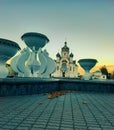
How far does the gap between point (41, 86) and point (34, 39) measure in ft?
40.2

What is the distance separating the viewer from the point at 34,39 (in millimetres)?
23594

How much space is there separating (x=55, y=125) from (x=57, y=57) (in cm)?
8893

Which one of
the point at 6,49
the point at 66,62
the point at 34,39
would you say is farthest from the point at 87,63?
the point at 66,62

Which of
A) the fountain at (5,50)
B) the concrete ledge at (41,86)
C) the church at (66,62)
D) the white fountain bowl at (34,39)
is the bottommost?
the concrete ledge at (41,86)

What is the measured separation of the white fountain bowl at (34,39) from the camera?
77.1ft

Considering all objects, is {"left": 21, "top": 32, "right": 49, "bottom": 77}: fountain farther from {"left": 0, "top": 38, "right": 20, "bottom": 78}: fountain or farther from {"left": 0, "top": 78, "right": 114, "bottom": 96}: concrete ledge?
{"left": 0, "top": 38, "right": 20, "bottom": 78}: fountain

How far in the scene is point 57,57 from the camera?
93.2 m

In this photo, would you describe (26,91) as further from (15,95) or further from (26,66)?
(26,66)

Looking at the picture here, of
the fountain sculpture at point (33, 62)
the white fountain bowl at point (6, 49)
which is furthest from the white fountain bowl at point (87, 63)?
the white fountain bowl at point (6, 49)

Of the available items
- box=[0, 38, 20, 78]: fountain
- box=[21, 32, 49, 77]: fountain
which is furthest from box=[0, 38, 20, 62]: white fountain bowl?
box=[21, 32, 49, 77]: fountain

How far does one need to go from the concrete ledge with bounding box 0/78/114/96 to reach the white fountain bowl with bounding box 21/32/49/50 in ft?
30.3

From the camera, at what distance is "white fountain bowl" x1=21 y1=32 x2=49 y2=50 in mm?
23500

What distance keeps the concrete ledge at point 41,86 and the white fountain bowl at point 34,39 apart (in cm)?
923

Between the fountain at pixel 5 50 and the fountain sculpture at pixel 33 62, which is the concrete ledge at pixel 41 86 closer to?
the fountain at pixel 5 50
